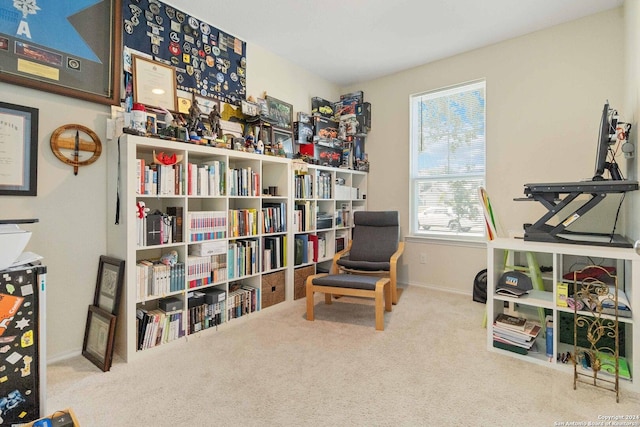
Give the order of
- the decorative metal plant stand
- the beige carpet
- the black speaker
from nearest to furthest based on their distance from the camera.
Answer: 1. the beige carpet
2. the decorative metal plant stand
3. the black speaker

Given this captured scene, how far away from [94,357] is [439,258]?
336 cm

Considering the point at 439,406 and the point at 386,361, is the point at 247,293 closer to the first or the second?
the point at 386,361

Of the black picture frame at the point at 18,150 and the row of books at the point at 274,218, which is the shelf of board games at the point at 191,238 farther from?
the black picture frame at the point at 18,150

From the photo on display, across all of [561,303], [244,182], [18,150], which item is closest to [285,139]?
[244,182]

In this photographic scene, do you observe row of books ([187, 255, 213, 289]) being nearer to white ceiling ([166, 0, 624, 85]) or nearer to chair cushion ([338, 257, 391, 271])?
chair cushion ([338, 257, 391, 271])

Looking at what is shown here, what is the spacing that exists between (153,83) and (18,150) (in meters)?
1.00

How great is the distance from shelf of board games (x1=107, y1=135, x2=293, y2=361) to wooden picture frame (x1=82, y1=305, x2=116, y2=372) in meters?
0.10

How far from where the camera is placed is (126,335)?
2.11 metres

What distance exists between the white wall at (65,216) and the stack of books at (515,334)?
285 cm

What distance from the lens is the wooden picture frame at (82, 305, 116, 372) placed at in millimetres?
2010

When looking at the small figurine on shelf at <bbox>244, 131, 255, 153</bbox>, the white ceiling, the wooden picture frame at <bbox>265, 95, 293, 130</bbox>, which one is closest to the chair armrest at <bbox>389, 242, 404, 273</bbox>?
the small figurine on shelf at <bbox>244, 131, 255, 153</bbox>

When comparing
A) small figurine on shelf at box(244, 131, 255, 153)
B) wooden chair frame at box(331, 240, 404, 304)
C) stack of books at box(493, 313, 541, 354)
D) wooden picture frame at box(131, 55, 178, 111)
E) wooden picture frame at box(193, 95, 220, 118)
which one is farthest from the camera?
wooden chair frame at box(331, 240, 404, 304)

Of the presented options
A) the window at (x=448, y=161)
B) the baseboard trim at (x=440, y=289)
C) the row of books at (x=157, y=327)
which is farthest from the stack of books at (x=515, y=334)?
the row of books at (x=157, y=327)

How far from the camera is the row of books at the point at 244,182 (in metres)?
2.77
